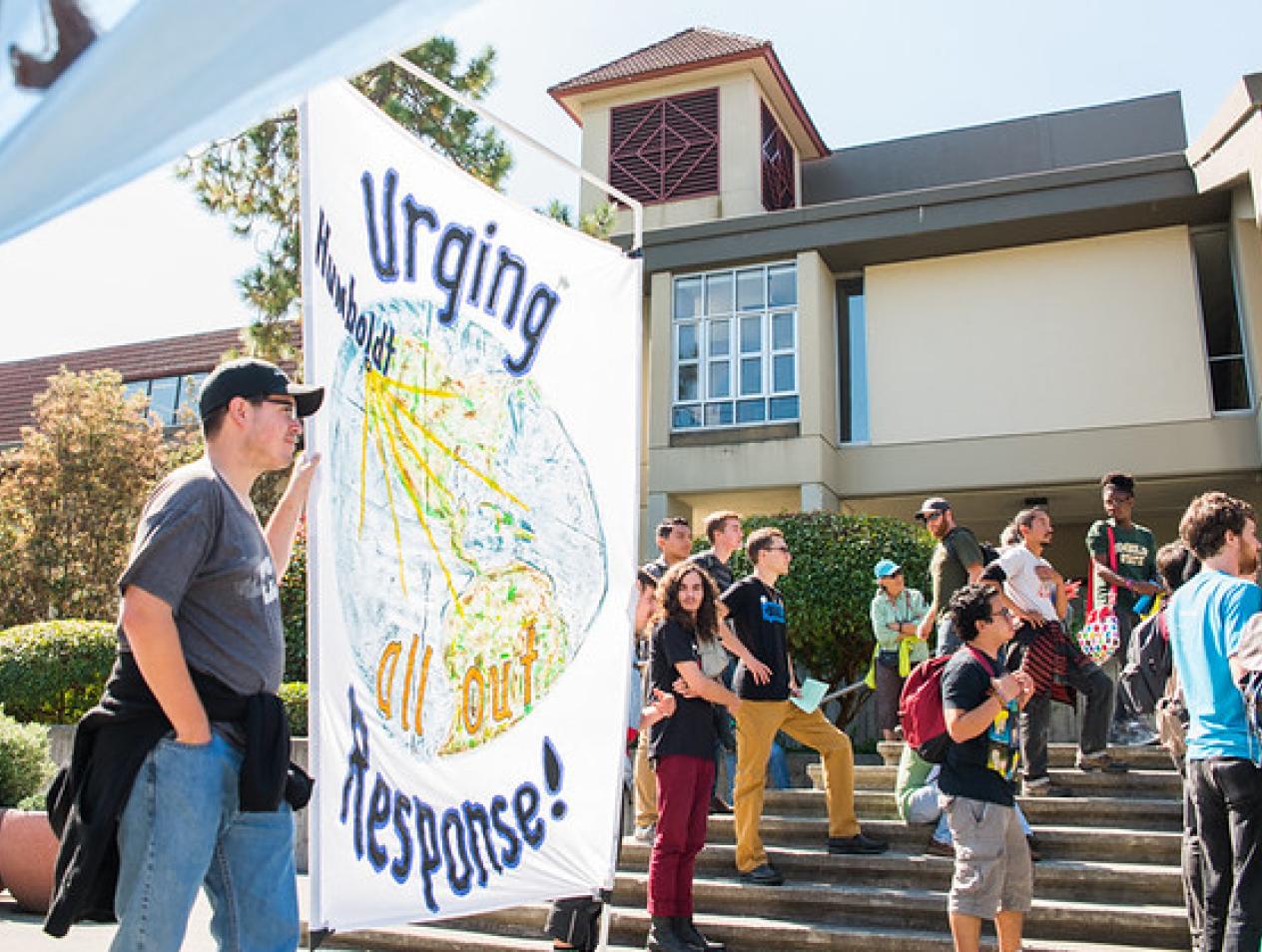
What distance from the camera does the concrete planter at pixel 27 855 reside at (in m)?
7.01

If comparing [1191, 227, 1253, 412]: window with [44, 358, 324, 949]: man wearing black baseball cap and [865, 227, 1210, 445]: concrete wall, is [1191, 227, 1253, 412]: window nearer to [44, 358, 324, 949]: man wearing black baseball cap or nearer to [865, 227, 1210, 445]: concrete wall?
[865, 227, 1210, 445]: concrete wall

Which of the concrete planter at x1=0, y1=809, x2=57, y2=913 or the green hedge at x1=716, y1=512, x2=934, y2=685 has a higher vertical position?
the green hedge at x1=716, y1=512, x2=934, y2=685

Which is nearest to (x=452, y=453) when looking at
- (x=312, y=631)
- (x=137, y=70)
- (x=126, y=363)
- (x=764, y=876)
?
(x=312, y=631)

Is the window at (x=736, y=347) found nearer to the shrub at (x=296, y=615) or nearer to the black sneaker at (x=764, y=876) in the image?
the shrub at (x=296, y=615)

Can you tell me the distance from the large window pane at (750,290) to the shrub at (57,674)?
11.5 m

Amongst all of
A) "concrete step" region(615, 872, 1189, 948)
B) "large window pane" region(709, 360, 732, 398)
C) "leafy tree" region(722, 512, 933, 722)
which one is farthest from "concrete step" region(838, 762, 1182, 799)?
"large window pane" region(709, 360, 732, 398)

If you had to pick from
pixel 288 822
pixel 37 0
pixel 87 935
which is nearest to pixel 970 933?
pixel 288 822

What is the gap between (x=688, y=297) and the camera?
762 inches

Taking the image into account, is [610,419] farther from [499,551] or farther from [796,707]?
[796,707]

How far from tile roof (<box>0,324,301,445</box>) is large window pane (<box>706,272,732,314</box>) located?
510 inches

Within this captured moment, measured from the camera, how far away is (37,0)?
130cm

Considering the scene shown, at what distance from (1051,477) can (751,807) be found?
41.3 ft

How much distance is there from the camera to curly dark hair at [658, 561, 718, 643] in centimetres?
597

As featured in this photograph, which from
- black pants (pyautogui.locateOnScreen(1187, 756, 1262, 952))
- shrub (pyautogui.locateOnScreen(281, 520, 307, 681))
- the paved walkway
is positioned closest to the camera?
black pants (pyautogui.locateOnScreen(1187, 756, 1262, 952))
